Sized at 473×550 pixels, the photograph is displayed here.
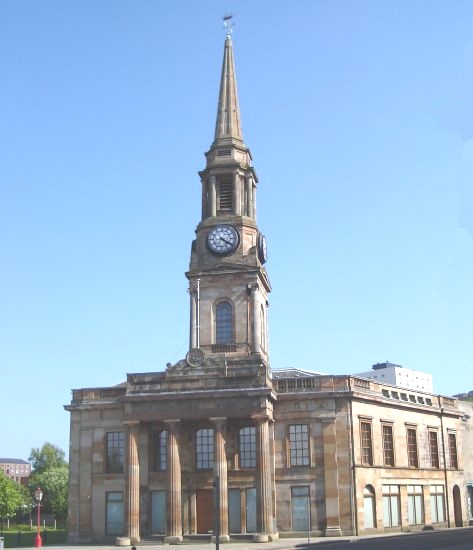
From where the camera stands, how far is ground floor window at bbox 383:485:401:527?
171 feet

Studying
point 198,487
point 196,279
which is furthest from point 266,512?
point 196,279

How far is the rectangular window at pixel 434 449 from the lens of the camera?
58219 millimetres

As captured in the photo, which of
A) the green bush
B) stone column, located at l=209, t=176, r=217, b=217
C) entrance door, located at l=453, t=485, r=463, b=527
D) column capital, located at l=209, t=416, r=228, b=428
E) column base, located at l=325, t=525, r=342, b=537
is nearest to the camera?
column base, located at l=325, t=525, r=342, b=537

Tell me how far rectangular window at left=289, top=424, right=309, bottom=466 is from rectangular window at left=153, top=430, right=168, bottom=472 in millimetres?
8175

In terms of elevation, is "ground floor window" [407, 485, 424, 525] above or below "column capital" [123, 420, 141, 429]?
below

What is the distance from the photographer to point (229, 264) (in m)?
55.5

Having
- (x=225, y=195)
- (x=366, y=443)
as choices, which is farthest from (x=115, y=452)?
(x=225, y=195)

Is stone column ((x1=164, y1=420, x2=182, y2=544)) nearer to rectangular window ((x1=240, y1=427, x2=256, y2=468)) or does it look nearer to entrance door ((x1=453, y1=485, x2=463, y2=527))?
rectangular window ((x1=240, y1=427, x2=256, y2=468))

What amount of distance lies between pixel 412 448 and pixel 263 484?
14.0 meters

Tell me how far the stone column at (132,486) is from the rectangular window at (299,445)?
9.75 m

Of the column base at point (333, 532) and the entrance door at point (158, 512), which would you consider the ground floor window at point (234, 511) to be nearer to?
the entrance door at point (158, 512)

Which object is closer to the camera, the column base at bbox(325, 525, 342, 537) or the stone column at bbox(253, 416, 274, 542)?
the stone column at bbox(253, 416, 274, 542)

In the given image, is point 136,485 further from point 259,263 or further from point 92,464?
point 259,263

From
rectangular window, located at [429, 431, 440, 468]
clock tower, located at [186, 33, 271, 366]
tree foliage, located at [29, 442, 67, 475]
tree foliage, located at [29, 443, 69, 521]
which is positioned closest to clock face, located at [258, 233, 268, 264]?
clock tower, located at [186, 33, 271, 366]
